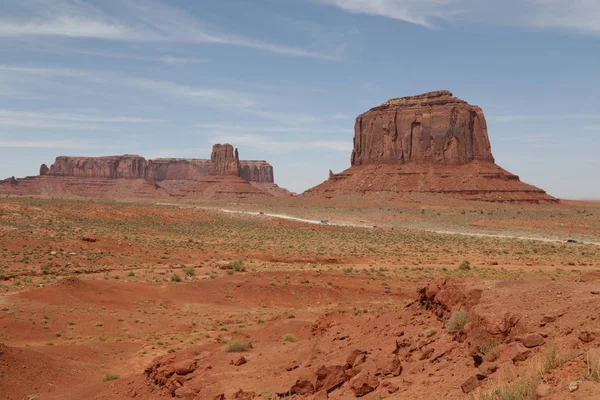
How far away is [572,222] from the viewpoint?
2746 inches

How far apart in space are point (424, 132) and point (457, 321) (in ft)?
369

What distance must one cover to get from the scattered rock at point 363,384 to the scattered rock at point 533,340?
222 cm

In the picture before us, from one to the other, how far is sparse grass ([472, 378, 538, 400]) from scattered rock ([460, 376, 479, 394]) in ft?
1.60

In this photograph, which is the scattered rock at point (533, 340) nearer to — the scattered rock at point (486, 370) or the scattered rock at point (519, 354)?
the scattered rock at point (519, 354)

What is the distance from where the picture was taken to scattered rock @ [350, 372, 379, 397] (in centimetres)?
801

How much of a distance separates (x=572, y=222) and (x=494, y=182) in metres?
37.2

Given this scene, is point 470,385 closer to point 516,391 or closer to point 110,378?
point 516,391

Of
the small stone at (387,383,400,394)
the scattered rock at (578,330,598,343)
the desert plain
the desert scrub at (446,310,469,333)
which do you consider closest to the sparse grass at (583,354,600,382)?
the desert plain

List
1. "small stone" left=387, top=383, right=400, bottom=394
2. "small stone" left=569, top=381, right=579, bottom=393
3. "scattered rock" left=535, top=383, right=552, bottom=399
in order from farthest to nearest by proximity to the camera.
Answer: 1. "small stone" left=387, top=383, right=400, bottom=394
2. "scattered rock" left=535, top=383, right=552, bottom=399
3. "small stone" left=569, top=381, right=579, bottom=393

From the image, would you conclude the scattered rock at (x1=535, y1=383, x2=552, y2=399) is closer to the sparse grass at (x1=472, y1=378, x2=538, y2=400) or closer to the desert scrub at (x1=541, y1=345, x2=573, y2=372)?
the sparse grass at (x1=472, y1=378, x2=538, y2=400)

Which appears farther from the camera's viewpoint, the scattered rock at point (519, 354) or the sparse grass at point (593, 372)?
the scattered rock at point (519, 354)

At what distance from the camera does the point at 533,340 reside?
23.0 feet

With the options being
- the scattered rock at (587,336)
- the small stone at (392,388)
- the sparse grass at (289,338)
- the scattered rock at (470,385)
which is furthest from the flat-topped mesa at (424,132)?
the scattered rock at (470,385)

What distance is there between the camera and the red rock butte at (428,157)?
10594 cm
